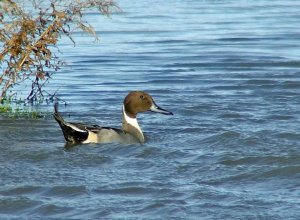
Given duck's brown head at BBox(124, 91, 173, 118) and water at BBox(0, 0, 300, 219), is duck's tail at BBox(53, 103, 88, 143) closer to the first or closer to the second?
water at BBox(0, 0, 300, 219)

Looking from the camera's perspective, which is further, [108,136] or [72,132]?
[108,136]

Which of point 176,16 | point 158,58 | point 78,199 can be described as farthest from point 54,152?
point 176,16

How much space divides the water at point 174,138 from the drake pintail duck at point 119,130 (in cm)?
13

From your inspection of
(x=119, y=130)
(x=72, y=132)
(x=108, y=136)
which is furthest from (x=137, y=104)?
(x=72, y=132)

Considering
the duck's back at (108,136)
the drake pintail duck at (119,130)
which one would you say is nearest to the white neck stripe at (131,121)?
the drake pintail duck at (119,130)

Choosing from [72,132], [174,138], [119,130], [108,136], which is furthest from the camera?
[174,138]

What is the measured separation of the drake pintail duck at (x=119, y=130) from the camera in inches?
461

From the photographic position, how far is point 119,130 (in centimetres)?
1217

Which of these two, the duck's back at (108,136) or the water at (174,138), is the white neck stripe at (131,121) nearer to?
the water at (174,138)

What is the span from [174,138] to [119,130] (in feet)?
2.17

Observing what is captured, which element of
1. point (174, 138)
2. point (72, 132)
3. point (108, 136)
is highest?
point (72, 132)

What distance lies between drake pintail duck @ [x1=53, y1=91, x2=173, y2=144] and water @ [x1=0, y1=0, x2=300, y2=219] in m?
0.13

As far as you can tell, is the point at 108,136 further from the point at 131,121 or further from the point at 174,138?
the point at 174,138

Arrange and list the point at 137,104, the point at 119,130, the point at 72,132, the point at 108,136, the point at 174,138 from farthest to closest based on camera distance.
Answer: the point at 137,104 → the point at 174,138 → the point at 119,130 → the point at 108,136 → the point at 72,132
